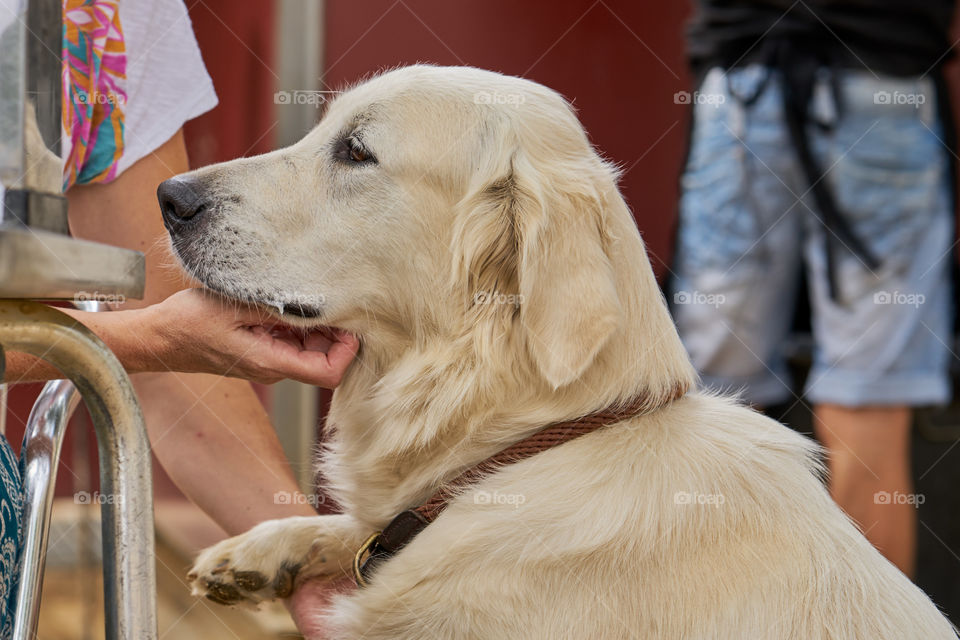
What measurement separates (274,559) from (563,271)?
28.3 inches

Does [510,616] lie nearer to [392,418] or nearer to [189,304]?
[392,418]

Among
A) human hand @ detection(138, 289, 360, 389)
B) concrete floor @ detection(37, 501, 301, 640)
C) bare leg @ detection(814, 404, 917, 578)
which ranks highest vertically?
human hand @ detection(138, 289, 360, 389)

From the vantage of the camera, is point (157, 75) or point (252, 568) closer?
point (252, 568)

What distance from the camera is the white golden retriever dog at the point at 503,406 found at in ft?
4.25

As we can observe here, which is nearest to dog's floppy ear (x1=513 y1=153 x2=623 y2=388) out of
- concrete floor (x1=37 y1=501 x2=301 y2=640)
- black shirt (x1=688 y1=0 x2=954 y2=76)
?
black shirt (x1=688 y1=0 x2=954 y2=76)

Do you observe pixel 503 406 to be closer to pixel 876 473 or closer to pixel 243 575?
pixel 243 575

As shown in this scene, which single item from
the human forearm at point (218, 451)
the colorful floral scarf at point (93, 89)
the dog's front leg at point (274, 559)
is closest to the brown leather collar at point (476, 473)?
the dog's front leg at point (274, 559)

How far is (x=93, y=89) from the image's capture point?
1.72 m

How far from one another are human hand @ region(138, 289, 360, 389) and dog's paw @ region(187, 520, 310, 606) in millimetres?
322

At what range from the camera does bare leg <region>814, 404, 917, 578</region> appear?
2.66 m

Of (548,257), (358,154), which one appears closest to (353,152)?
(358,154)

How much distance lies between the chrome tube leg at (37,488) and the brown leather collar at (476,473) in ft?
1.68

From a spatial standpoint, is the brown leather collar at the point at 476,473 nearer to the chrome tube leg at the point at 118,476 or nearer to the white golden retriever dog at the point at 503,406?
the white golden retriever dog at the point at 503,406

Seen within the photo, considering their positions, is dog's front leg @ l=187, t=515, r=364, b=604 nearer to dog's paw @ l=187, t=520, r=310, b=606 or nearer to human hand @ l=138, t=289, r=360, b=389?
dog's paw @ l=187, t=520, r=310, b=606
